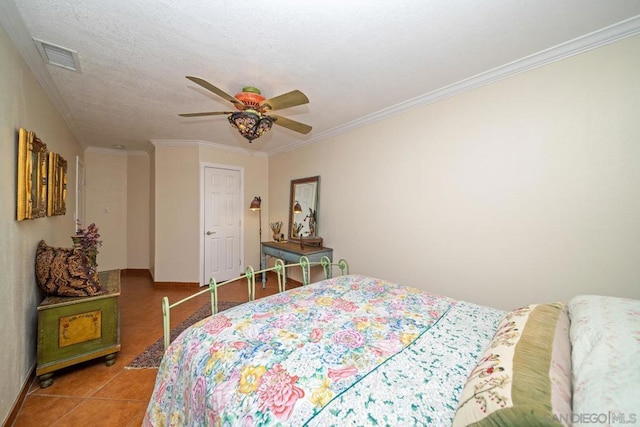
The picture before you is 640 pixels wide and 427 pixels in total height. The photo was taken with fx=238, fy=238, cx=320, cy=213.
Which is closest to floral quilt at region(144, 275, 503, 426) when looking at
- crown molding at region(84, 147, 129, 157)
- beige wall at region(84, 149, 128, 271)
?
beige wall at region(84, 149, 128, 271)

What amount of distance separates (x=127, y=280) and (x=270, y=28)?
193 inches

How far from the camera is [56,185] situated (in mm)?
2312

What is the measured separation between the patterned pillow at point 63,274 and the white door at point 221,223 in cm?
214

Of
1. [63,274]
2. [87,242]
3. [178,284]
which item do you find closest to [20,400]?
[63,274]

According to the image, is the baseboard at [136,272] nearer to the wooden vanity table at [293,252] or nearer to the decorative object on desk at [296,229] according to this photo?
the wooden vanity table at [293,252]

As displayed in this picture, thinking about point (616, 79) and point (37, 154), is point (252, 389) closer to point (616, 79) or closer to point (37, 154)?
point (37, 154)

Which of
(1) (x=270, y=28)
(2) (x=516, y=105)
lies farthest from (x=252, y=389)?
(2) (x=516, y=105)

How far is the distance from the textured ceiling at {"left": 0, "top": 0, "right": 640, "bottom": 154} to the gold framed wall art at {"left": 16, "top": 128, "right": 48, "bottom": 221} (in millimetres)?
637

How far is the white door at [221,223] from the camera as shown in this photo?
13.6 ft

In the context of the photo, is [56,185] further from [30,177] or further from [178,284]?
[178,284]

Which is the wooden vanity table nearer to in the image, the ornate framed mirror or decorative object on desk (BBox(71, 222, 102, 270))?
the ornate framed mirror

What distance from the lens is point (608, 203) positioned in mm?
1546

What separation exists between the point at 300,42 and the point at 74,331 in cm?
277

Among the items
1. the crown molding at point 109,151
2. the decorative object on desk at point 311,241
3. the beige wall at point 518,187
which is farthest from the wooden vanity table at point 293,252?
the crown molding at point 109,151
